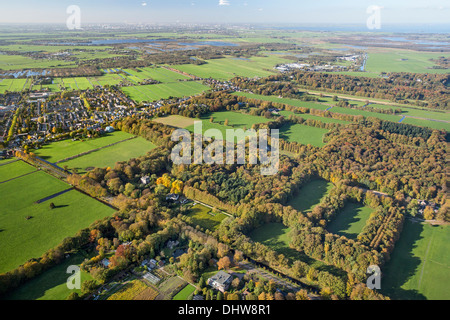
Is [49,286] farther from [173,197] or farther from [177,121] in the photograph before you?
[177,121]

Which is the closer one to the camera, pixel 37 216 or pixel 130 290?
pixel 130 290

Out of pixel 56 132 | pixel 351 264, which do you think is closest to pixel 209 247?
pixel 351 264

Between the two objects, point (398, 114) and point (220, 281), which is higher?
point (398, 114)

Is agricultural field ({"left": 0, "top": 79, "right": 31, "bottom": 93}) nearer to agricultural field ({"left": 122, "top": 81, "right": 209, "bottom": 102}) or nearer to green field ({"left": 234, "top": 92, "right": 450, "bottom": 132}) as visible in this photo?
agricultural field ({"left": 122, "top": 81, "right": 209, "bottom": 102})

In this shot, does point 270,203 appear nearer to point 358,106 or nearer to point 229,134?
point 229,134

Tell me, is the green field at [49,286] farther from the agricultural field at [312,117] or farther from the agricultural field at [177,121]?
the agricultural field at [312,117]

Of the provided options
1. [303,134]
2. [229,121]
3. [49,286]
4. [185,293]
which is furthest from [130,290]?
[229,121]
